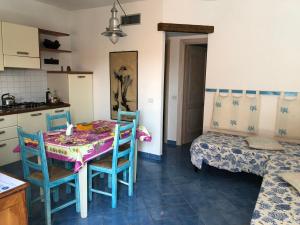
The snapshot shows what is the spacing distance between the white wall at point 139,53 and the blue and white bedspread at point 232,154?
0.91 meters

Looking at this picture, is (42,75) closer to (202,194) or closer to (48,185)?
(48,185)

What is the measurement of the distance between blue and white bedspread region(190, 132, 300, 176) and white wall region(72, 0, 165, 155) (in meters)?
0.91

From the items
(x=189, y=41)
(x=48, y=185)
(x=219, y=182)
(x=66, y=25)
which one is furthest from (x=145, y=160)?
(x=66, y=25)

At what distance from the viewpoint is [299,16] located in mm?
A: 3209

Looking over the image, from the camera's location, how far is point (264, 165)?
2.87 meters

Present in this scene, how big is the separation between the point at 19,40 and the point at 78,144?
236 cm

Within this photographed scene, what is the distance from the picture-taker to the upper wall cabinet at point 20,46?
11.3 feet

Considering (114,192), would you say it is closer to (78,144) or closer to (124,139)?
(124,139)

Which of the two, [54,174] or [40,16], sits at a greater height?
[40,16]

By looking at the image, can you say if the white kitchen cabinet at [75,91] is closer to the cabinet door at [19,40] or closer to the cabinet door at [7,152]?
the cabinet door at [19,40]

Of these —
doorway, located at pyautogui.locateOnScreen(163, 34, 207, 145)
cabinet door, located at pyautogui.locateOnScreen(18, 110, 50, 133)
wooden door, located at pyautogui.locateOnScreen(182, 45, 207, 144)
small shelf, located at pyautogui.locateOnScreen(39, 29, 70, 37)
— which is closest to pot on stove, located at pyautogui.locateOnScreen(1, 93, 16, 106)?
cabinet door, located at pyautogui.locateOnScreen(18, 110, 50, 133)

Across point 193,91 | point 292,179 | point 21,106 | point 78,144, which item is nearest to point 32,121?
point 21,106

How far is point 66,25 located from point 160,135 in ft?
9.65

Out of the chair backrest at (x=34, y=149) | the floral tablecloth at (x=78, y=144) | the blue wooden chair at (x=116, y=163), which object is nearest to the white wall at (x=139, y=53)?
the blue wooden chair at (x=116, y=163)
